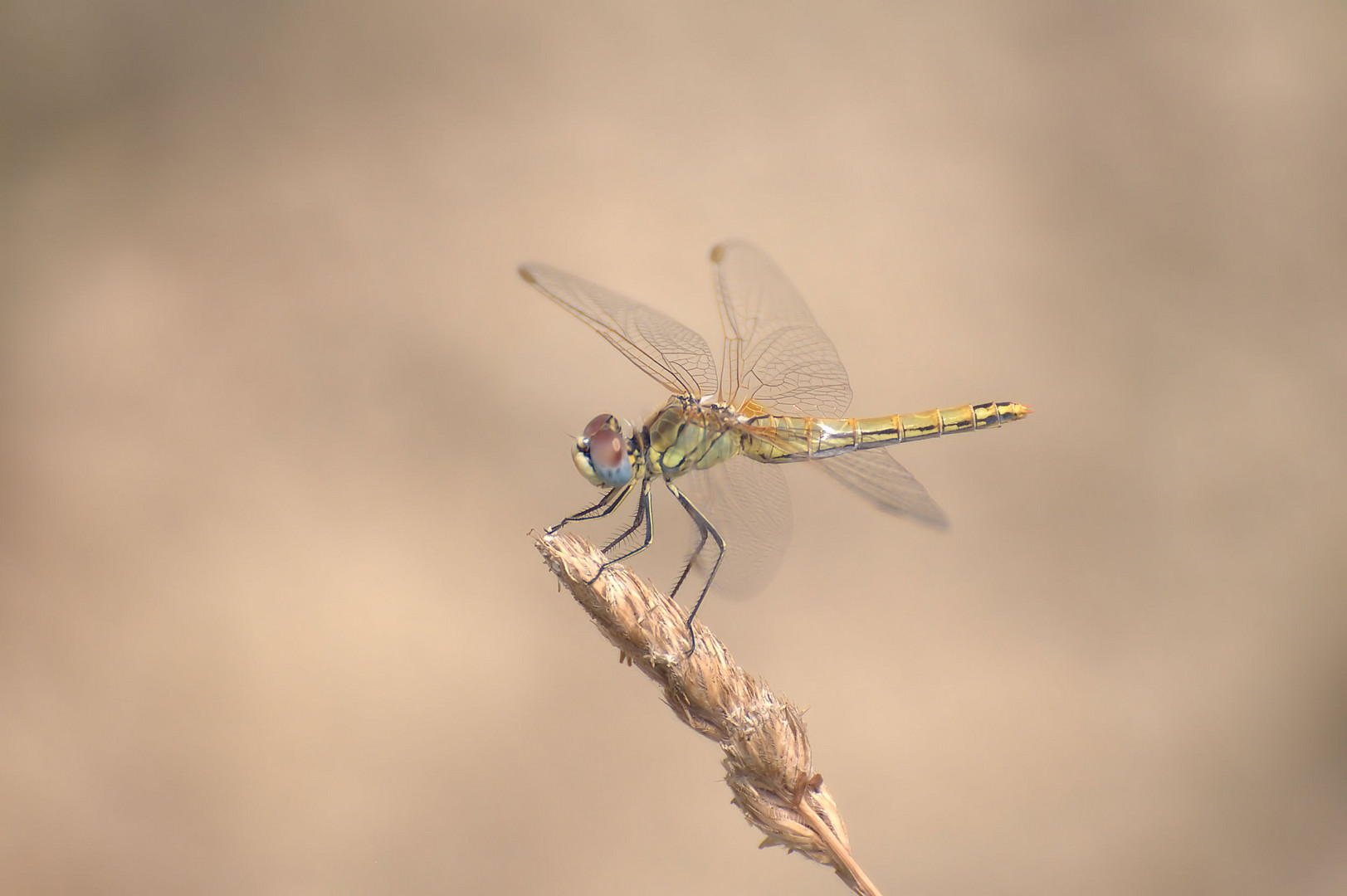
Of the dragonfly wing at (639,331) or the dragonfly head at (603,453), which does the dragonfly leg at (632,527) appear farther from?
the dragonfly wing at (639,331)

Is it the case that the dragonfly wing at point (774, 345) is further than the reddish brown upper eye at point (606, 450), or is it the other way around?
the dragonfly wing at point (774, 345)

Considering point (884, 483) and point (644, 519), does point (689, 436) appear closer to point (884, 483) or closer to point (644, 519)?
point (644, 519)

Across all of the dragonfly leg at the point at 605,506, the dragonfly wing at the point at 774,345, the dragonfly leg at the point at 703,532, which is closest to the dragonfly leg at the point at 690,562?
the dragonfly leg at the point at 703,532

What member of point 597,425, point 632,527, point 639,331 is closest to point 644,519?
point 632,527

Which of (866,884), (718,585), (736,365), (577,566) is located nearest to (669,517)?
(736,365)

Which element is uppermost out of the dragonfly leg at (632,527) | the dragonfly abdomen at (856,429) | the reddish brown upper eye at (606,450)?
the dragonfly abdomen at (856,429)

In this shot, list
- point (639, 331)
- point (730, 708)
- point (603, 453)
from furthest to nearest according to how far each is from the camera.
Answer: point (639, 331)
point (603, 453)
point (730, 708)

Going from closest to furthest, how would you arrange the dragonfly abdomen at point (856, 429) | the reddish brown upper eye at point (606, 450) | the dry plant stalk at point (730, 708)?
the dry plant stalk at point (730, 708) < the reddish brown upper eye at point (606, 450) < the dragonfly abdomen at point (856, 429)

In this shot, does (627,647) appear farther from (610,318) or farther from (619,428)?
(610,318)

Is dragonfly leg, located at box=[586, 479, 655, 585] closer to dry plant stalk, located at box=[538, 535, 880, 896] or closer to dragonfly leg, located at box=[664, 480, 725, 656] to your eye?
dragonfly leg, located at box=[664, 480, 725, 656]
